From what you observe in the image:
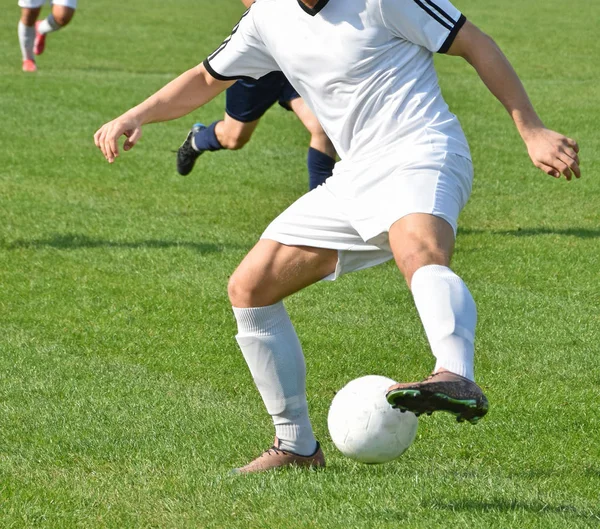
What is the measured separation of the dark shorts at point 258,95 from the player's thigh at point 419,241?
4.66m

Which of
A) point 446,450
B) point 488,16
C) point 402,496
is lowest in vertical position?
point 488,16

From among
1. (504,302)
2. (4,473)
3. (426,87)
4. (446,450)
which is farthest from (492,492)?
(504,302)

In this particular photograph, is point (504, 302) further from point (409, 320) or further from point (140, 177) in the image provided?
point (140, 177)

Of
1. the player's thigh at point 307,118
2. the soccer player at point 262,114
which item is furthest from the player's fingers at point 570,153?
the player's thigh at point 307,118

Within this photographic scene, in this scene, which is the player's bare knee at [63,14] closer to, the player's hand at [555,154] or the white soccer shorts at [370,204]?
the white soccer shorts at [370,204]

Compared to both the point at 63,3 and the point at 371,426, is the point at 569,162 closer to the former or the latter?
the point at 371,426

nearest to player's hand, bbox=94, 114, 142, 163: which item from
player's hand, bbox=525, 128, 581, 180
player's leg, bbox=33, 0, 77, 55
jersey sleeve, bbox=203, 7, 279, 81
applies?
jersey sleeve, bbox=203, 7, 279, 81

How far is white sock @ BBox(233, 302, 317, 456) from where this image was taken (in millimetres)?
4492

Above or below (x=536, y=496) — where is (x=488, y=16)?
below

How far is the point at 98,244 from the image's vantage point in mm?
8648

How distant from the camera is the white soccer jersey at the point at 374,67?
405cm

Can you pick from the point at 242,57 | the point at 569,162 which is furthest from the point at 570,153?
the point at 242,57

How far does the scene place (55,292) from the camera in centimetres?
743

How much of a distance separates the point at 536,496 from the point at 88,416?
209 centimetres
